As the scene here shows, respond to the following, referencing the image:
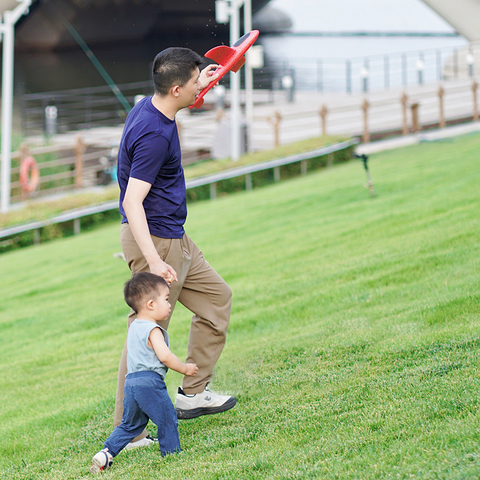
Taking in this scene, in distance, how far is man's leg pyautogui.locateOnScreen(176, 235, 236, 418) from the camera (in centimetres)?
392

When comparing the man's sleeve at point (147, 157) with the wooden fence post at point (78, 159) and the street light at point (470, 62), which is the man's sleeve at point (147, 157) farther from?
the street light at point (470, 62)

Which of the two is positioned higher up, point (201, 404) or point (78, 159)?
point (78, 159)

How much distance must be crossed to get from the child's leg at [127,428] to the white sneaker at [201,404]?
539 mm

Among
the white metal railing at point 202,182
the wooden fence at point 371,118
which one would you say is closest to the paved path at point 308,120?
the wooden fence at point 371,118

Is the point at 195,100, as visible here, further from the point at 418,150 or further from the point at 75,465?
the point at 418,150

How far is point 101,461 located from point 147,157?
1544 mm

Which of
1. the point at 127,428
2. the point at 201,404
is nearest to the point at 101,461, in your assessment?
the point at 127,428

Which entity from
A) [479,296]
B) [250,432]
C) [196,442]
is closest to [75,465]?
[196,442]

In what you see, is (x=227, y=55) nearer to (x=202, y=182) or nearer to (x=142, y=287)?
(x=142, y=287)

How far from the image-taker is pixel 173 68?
3.46 meters

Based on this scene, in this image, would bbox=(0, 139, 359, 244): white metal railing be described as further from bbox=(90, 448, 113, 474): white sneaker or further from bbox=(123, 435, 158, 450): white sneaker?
bbox=(90, 448, 113, 474): white sneaker

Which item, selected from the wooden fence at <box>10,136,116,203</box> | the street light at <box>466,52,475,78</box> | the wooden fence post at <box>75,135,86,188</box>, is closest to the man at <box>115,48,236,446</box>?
the wooden fence post at <box>75,135,86,188</box>

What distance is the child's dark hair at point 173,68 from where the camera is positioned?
346 centimetres

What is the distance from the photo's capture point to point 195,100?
3693mm
